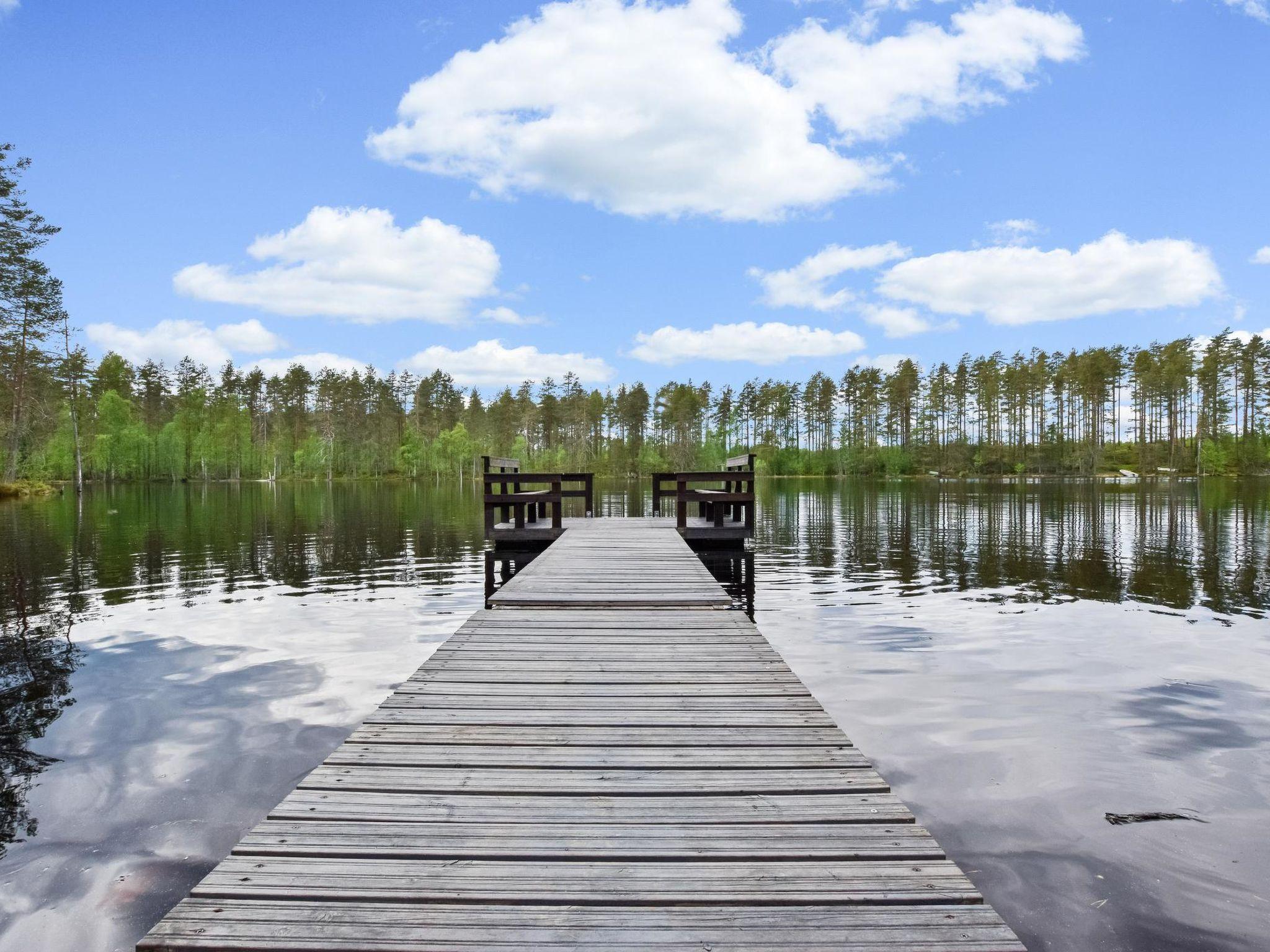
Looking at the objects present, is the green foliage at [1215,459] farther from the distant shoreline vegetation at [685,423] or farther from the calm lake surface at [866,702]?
the calm lake surface at [866,702]

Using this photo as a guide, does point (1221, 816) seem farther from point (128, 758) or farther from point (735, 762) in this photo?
point (128, 758)

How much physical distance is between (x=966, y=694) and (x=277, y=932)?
22.1 ft

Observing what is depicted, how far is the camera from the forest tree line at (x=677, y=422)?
73500 mm

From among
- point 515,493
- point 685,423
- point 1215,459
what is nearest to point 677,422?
point 685,423

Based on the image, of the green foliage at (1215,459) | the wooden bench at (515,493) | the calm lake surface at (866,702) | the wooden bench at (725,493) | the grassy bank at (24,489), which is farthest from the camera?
the green foliage at (1215,459)

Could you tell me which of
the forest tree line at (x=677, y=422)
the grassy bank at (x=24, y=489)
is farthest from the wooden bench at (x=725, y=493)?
the forest tree line at (x=677, y=422)

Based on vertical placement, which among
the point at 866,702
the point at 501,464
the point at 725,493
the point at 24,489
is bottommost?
the point at 866,702

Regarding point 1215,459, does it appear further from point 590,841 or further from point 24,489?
point 24,489

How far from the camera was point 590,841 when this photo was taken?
2.71 meters

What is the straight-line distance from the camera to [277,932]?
2.18 meters

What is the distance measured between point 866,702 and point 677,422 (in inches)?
3243

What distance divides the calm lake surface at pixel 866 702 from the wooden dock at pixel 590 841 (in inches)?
59.7

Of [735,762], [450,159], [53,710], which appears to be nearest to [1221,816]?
[735,762]

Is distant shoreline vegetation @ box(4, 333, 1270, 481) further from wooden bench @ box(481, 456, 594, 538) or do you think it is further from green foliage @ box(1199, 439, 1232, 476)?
wooden bench @ box(481, 456, 594, 538)
